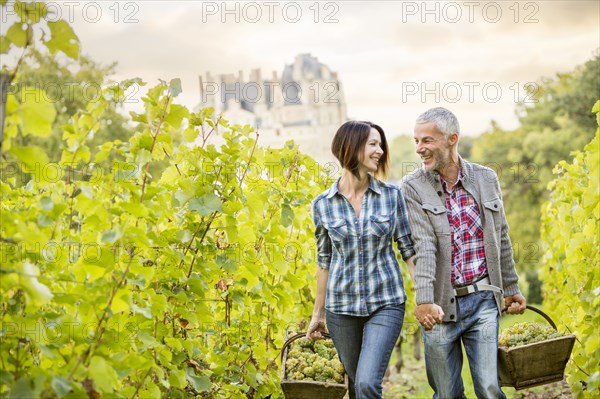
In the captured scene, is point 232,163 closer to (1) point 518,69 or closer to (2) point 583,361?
(2) point 583,361

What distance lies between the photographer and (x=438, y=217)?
12.4 feet

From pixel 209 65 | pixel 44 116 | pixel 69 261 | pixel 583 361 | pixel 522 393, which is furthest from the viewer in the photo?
pixel 209 65

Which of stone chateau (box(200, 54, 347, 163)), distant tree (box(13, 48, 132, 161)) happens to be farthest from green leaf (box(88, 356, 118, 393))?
stone chateau (box(200, 54, 347, 163))

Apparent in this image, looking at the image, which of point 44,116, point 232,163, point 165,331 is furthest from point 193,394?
point 44,116

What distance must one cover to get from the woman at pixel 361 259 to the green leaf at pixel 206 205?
2.59 ft

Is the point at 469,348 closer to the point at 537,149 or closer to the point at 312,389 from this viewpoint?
the point at 312,389

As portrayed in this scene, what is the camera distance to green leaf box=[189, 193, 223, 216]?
10.9ft

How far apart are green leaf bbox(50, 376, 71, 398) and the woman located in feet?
5.49

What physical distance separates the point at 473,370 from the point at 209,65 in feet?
99.1

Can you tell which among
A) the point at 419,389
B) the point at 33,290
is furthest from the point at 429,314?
the point at 419,389

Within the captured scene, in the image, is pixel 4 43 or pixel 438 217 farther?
pixel 438 217

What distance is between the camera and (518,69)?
1374 inches

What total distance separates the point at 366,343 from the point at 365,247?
1.62 feet

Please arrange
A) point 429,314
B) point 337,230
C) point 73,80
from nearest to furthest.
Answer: point 429,314, point 337,230, point 73,80
